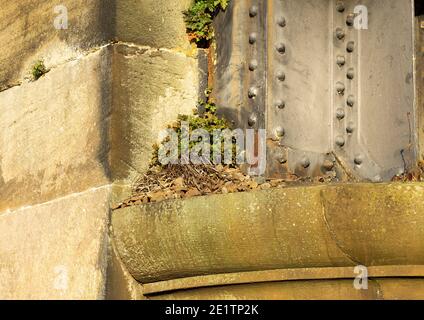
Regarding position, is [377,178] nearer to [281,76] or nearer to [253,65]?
[281,76]

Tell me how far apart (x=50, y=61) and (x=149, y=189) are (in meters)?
0.98

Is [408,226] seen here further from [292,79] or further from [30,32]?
[30,32]

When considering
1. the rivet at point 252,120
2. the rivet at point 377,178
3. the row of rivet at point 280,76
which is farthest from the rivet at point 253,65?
the rivet at point 377,178

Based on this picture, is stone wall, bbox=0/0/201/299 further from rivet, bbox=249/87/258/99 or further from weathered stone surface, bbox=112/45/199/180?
rivet, bbox=249/87/258/99

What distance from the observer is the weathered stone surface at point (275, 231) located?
503 centimetres

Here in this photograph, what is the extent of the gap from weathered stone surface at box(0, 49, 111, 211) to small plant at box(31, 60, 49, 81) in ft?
0.09

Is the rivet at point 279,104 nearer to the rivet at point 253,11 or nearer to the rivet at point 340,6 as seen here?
the rivet at point 253,11

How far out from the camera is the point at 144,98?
6039 mm

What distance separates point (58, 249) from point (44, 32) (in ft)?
3.89

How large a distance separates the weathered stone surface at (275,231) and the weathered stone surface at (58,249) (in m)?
0.14

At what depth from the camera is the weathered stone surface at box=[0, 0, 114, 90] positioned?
6137mm

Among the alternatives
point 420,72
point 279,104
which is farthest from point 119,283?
point 420,72

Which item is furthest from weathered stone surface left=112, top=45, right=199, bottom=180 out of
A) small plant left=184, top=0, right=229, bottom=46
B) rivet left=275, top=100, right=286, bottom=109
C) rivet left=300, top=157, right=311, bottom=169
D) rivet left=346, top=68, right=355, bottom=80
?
rivet left=346, top=68, right=355, bottom=80

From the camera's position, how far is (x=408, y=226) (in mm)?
4988
